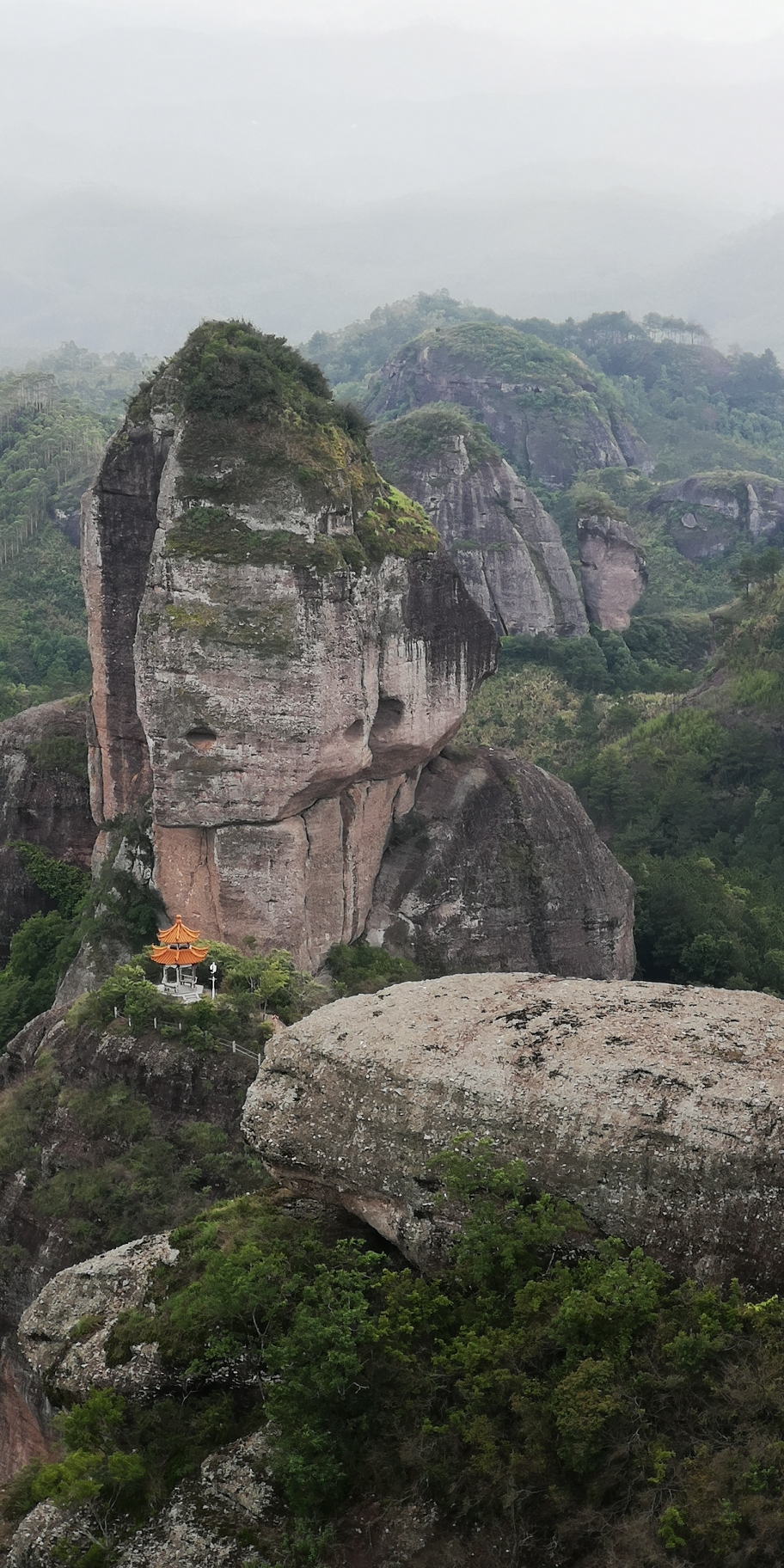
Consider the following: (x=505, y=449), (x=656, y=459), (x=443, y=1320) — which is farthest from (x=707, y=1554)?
(x=656, y=459)

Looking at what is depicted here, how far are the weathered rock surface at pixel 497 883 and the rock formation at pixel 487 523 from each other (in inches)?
1310

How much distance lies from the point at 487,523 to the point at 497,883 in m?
38.3

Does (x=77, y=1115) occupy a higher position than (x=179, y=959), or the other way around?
(x=179, y=959)

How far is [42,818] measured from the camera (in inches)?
1324

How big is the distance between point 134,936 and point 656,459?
96.8 metres

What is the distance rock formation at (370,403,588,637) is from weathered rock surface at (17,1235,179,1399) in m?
52.9

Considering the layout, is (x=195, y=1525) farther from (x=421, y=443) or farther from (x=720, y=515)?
(x=720, y=515)

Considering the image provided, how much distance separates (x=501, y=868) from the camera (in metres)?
31.2

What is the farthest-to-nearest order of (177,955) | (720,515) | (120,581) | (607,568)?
1. (720,515)
2. (607,568)
3. (120,581)
4. (177,955)

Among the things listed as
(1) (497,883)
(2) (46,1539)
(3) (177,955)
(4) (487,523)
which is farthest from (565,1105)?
(4) (487,523)

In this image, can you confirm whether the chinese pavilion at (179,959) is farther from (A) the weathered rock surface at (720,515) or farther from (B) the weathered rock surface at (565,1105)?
(A) the weathered rock surface at (720,515)

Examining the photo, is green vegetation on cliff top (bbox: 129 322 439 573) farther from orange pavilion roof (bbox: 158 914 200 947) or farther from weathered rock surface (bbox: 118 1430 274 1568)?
weathered rock surface (bbox: 118 1430 274 1568)

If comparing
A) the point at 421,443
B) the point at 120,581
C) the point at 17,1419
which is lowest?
the point at 17,1419

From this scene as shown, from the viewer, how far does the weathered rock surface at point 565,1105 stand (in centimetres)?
1059
